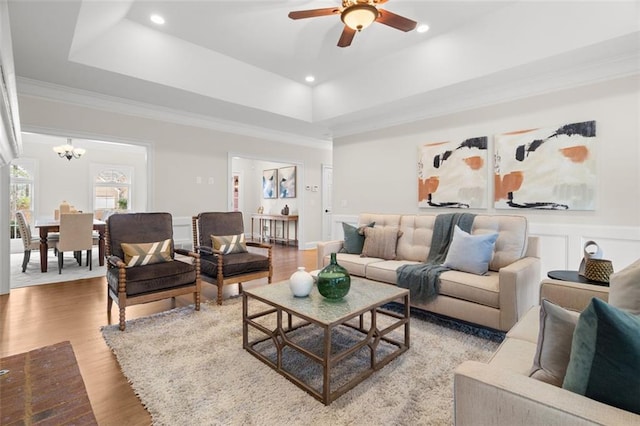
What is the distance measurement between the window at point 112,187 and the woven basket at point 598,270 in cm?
964

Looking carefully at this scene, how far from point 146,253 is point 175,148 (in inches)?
98.4

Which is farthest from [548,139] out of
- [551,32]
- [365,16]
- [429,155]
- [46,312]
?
[46,312]

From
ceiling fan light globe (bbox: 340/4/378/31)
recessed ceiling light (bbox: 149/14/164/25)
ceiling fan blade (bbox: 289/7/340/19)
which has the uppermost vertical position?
recessed ceiling light (bbox: 149/14/164/25)

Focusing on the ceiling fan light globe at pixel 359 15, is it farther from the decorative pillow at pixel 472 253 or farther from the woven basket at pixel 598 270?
the woven basket at pixel 598 270

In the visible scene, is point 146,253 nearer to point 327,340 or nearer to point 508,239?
point 327,340

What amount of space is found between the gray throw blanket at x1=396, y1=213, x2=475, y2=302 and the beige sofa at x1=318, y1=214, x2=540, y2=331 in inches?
2.4

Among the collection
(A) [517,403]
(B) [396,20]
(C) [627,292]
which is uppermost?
(B) [396,20]

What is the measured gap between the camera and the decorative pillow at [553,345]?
91cm

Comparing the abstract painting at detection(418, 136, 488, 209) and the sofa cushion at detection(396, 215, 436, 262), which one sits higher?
the abstract painting at detection(418, 136, 488, 209)

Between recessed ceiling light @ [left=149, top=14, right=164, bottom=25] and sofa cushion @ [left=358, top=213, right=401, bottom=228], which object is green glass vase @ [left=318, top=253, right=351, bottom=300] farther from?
recessed ceiling light @ [left=149, top=14, right=164, bottom=25]

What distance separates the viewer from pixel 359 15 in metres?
2.29

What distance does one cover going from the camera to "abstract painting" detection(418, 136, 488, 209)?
382 cm

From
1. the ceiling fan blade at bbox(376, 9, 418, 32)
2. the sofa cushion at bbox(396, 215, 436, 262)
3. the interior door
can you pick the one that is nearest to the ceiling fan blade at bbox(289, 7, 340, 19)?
the ceiling fan blade at bbox(376, 9, 418, 32)

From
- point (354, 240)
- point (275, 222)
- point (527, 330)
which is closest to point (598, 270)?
point (527, 330)
